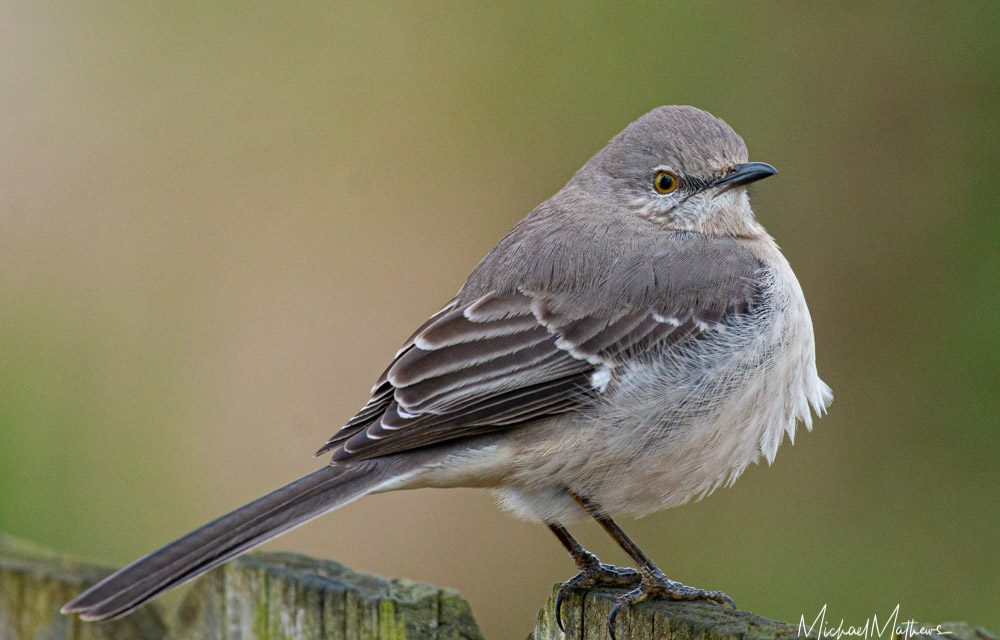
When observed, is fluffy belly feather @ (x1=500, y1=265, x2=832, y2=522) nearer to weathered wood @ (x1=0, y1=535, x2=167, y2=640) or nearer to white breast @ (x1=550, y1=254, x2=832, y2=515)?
white breast @ (x1=550, y1=254, x2=832, y2=515)

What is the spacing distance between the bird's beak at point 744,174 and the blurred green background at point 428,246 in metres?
1.23

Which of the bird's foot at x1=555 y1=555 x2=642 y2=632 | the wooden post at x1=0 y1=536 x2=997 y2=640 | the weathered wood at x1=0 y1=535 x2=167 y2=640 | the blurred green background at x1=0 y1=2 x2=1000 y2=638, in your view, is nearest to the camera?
the wooden post at x1=0 y1=536 x2=997 y2=640

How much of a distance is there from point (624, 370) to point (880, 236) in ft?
9.13

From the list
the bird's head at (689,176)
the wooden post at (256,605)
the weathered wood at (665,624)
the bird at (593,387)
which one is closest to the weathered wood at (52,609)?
the wooden post at (256,605)

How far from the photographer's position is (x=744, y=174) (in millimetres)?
4855

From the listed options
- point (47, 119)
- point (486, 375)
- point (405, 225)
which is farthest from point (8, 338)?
point (486, 375)

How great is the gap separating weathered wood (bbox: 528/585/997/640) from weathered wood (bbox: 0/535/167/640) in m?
1.06

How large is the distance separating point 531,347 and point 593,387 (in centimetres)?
27

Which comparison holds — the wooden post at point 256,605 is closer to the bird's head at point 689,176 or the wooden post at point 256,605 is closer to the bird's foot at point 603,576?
the bird's foot at point 603,576

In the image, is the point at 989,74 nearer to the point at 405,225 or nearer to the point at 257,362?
the point at 405,225

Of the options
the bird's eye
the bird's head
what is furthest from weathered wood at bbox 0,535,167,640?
the bird's eye

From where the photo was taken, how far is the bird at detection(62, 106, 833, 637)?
4023mm

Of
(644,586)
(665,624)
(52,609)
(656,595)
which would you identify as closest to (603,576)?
(644,586)

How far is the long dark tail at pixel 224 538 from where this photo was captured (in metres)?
3.09
